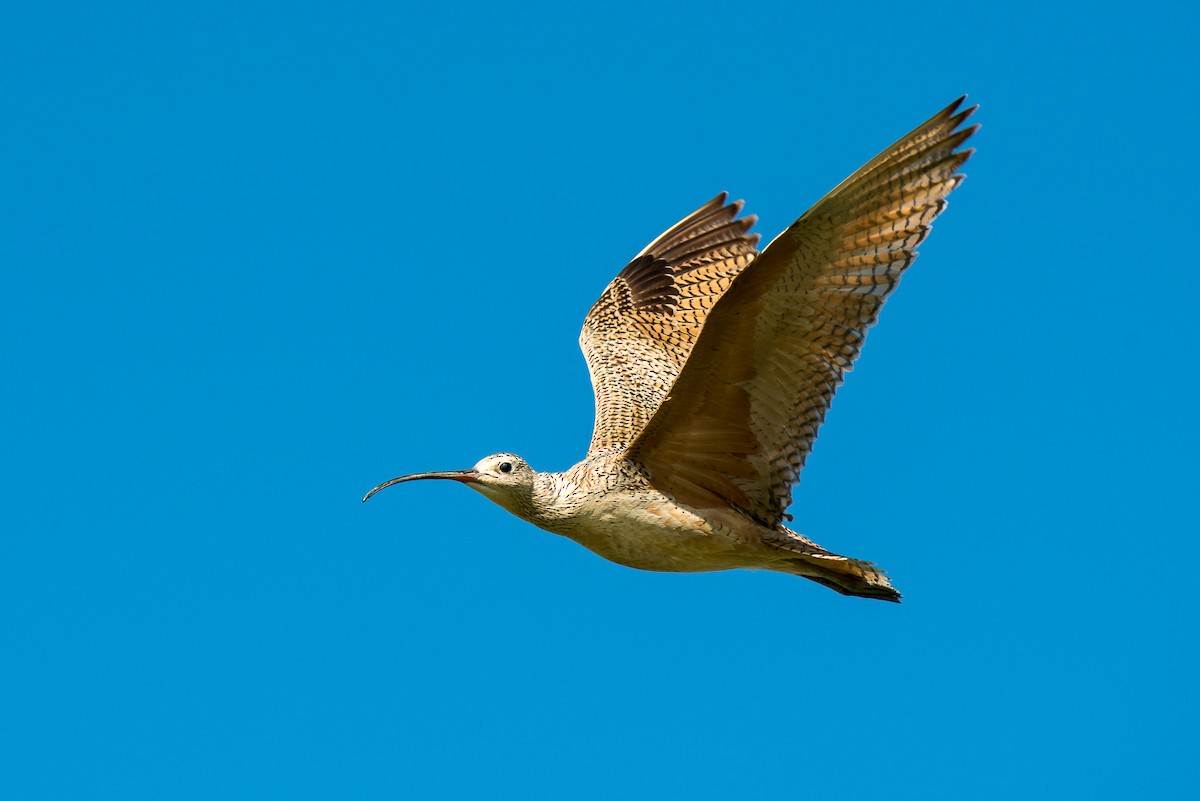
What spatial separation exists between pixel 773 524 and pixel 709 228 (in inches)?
172

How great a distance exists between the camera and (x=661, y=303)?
14156 mm

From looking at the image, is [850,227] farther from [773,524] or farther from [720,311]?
[773,524]

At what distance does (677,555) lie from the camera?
1095cm

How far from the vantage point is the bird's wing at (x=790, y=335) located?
934 centimetres

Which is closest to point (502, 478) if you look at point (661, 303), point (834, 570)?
point (834, 570)

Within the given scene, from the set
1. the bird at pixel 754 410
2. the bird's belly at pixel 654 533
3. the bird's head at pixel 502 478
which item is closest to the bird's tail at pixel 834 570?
the bird at pixel 754 410

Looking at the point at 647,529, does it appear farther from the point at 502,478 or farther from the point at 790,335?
the point at 790,335

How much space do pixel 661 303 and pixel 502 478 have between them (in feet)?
13.1

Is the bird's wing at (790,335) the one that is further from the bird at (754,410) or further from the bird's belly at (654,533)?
the bird's belly at (654,533)

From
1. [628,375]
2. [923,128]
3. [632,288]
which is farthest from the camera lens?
[632,288]

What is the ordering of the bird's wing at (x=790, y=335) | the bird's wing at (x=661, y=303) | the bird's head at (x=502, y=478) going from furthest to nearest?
the bird's wing at (x=661, y=303) → the bird's head at (x=502, y=478) → the bird's wing at (x=790, y=335)

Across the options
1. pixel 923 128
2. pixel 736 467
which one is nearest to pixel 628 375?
pixel 736 467

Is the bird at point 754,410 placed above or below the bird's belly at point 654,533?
above

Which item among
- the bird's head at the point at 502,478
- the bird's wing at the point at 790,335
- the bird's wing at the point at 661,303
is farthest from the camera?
the bird's wing at the point at 661,303
